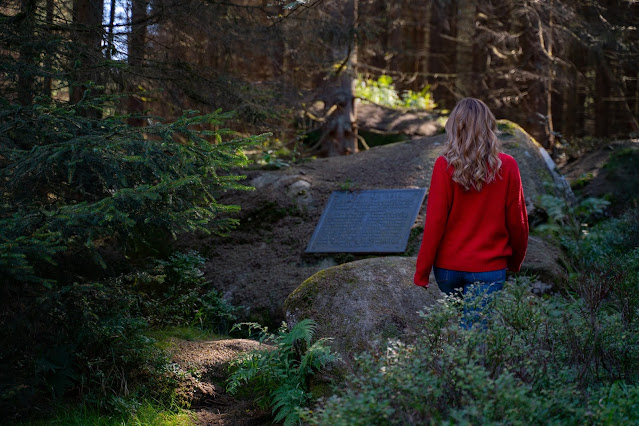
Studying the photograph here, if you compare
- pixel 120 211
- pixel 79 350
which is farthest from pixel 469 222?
pixel 79 350

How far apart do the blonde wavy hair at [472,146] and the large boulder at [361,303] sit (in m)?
1.23

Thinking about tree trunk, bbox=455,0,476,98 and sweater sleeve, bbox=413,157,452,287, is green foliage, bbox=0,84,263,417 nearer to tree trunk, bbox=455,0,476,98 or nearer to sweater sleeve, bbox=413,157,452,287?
sweater sleeve, bbox=413,157,452,287

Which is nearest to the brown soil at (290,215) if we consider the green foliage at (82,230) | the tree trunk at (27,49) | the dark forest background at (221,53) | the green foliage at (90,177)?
the dark forest background at (221,53)

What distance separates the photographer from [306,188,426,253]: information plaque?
669 centimetres

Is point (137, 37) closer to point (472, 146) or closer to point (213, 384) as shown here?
point (213, 384)

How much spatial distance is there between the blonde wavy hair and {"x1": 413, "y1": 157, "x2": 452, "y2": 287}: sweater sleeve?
0.26 feet

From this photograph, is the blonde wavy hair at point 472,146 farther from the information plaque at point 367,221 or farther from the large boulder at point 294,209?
the large boulder at point 294,209

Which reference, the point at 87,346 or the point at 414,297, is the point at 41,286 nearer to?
the point at 87,346

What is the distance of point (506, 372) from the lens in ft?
8.80

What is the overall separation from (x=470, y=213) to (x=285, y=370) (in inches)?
67.7

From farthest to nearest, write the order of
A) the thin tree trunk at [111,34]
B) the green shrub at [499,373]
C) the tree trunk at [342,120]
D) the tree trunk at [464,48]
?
the tree trunk at [464,48] < the tree trunk at [342,120] < the thin tree trunk at [111,34] < the green shrub at [499,373]

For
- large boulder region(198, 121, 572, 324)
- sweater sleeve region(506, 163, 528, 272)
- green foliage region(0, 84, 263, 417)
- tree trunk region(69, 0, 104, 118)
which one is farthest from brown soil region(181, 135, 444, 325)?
sweater sleeve region(506, 163, 528, 272)

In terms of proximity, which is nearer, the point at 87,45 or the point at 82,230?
the point at 82,230

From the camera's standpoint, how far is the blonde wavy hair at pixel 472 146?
372 centimetres
